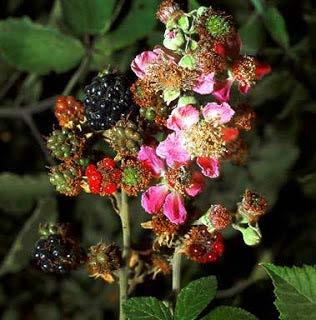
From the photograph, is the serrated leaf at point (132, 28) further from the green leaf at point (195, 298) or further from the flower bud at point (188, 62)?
the green leaf at point (195, 298)

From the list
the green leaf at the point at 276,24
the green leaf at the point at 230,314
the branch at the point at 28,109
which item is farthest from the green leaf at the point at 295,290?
the branch at the point at 28,109

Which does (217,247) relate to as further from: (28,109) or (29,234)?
(28,109)

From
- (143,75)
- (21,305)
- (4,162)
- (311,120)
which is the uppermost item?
(143,75)

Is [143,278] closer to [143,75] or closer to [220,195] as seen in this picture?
[143,75]

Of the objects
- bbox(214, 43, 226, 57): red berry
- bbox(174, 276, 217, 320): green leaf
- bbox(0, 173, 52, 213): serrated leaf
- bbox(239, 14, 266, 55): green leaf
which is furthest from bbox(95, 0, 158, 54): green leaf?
bbox(174, 276, 217, 320): green leaf

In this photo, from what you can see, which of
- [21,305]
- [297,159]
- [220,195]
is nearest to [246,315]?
[220,195]

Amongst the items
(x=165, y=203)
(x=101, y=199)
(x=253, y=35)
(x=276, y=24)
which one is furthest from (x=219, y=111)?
(x=101, y=199)
